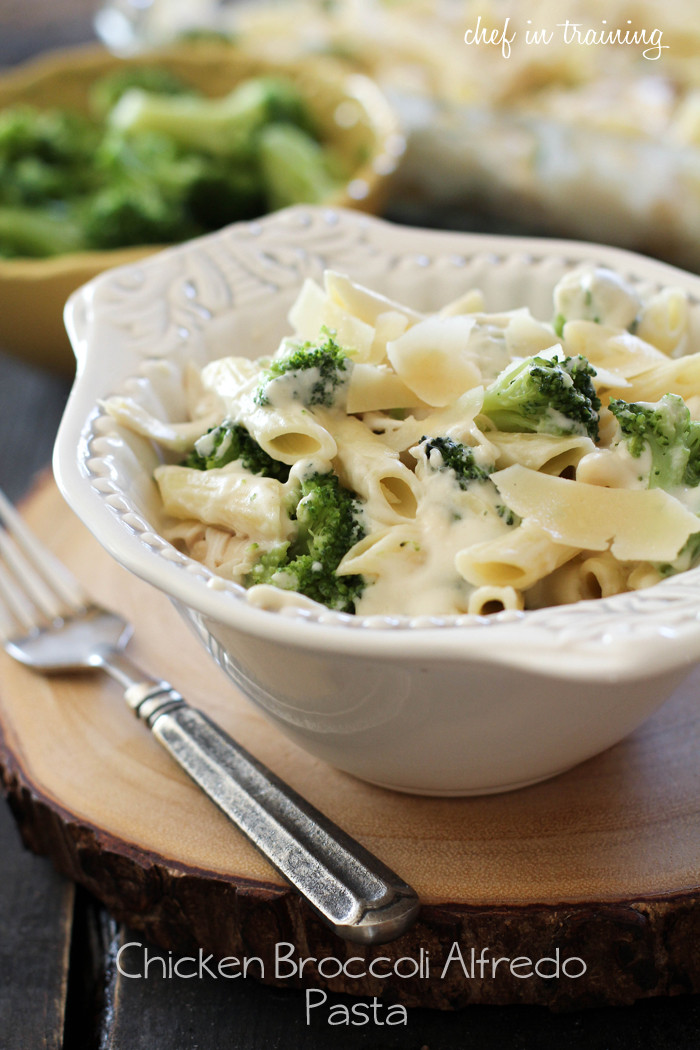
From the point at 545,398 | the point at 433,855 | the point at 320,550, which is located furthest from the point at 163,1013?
the point at 545,398

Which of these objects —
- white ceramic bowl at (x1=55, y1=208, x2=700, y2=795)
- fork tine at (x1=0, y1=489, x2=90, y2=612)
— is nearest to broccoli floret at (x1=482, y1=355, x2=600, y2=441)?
white ceramic bowl at (x1=55, y1=208, x2=700, y2=795)

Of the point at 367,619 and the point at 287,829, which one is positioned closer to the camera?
the point at 367,619

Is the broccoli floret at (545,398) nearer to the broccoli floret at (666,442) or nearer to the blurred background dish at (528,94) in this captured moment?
the broccoli floret at (666,442)

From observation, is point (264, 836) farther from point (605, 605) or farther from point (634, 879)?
point (605, 605)

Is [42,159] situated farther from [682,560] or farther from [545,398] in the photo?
[682,560]

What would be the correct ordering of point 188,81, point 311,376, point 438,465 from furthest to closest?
point 188,81, point 311,376, point 438,465
